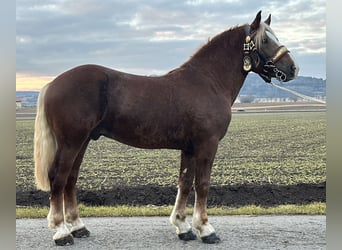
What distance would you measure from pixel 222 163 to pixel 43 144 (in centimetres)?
908

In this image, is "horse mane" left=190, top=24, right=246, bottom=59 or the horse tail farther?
"horse mane" left=190, top=24, right=246, bottom=59

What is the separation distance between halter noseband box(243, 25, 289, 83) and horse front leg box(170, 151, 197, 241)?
1.38 m

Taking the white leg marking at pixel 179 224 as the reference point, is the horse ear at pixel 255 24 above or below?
above

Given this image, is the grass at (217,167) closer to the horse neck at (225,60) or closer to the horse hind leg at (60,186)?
the horse hind leg at (60,186)

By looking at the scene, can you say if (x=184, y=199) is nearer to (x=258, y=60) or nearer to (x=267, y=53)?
(x=258, y=60)

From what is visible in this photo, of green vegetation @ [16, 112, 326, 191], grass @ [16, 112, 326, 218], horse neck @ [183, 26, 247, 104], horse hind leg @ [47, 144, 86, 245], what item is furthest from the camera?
green vegetation @ [16, 112, 326, 191]

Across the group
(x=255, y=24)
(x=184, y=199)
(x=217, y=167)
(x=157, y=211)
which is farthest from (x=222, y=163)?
(x=255, y=24)

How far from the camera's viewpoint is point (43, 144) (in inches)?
184

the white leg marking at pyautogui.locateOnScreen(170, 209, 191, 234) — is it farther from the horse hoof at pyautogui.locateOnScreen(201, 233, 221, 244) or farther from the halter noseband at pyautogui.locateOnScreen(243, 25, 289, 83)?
the halter noseband at pyautogui.locateOnScreen(243, 25, 289, 83)

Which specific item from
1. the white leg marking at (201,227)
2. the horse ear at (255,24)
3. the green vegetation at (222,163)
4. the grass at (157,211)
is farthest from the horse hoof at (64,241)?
the green vegetation at (222,163)

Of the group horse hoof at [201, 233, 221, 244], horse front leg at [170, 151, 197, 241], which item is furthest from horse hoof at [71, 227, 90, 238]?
horse hoof at [201, 233, 221, 244]

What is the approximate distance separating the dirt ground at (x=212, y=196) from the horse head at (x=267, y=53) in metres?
3.18

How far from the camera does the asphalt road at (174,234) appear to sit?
470 centimetres

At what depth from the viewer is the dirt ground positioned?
7.63 m
